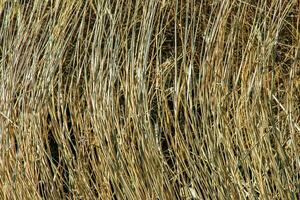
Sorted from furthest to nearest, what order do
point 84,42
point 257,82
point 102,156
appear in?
point 84,42
point 102,156
point 257,82

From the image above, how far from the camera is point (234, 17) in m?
2.09

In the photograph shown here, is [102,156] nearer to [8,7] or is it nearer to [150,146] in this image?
[150,146]

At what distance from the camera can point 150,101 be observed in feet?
7.03

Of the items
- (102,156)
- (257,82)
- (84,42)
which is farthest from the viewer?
(84,42)

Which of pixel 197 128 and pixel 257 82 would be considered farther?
pixel 197 128

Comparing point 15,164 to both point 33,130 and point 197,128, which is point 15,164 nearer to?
point 33,130

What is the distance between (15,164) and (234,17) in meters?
0.72

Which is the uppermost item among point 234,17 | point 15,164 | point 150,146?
point 234,17

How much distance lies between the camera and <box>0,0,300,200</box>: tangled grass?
1934 mm

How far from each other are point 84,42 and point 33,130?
321 millimetres

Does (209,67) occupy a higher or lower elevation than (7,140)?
higher

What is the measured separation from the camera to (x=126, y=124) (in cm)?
204

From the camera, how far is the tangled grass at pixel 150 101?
1.93m

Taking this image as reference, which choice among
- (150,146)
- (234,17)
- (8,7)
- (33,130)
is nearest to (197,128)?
(150,146)
